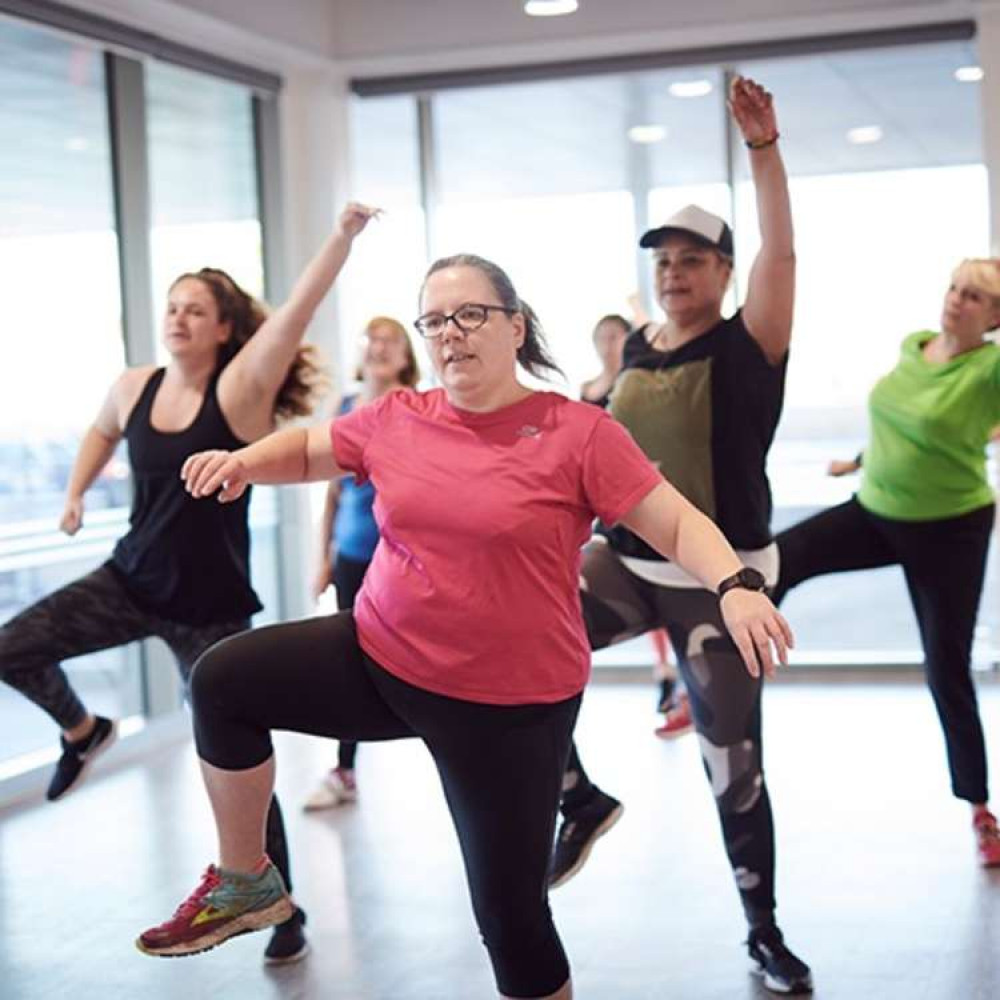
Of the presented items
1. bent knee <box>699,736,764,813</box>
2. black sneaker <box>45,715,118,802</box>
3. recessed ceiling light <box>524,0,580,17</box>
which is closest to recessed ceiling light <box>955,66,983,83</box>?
recessed ceiling light <box>524,0,580,17</box>

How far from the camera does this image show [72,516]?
389cm

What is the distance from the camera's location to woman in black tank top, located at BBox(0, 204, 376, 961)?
3.56 m

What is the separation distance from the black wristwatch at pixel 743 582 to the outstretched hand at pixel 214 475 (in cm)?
73

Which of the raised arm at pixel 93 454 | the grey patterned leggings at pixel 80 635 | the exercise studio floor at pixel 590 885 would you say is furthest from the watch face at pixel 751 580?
the raised arm at pixel 93 454

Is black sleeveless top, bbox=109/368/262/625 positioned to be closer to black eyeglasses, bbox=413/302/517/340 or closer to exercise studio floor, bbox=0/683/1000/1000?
exercise studio floor, bbox=0/683/1000/1000

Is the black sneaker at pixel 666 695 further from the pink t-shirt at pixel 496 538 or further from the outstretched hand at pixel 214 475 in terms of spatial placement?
the outstretched hand at pixel 214 475

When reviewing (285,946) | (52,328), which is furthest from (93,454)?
(52,328)

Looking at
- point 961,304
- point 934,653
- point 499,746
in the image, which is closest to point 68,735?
point 499,746

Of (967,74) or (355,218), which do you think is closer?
(355,218)

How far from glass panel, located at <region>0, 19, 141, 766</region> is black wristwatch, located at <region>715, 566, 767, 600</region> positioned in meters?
3.38

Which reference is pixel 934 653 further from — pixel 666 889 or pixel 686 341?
pixel 686 341

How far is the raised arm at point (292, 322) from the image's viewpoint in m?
3.23

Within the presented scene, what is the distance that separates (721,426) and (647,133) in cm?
406

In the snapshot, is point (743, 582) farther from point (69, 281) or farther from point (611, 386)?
point (69, 281)
